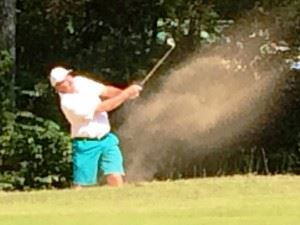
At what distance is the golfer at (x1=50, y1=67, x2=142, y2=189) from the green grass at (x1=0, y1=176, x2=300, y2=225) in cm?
89

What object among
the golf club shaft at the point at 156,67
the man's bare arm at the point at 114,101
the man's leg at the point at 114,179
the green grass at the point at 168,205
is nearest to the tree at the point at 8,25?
the golf club shaft at the point at 156,67

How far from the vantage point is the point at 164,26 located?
65.8 feet

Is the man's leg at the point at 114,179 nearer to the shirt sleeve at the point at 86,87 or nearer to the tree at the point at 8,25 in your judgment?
the shirt sleeve at the point at 86,87

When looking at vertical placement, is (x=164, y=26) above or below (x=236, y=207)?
above

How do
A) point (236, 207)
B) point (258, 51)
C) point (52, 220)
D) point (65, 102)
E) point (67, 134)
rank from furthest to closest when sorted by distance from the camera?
point (258, 51) → point (67, 134) → point (65, 102) → point (236, 207) → point (52, 220)

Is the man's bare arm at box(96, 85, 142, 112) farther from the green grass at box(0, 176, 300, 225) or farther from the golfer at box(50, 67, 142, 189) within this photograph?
the green grass at box(0, 176, 300, 225)

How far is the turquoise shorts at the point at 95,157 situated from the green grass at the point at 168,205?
859 millimetres

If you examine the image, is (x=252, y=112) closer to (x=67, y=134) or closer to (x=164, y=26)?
(x=164, y=26)

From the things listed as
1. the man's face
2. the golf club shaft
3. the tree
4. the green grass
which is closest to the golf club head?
the golf club shaft

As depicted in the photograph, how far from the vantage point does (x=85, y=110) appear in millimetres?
13180

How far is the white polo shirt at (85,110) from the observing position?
43.4ft

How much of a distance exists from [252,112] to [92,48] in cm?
261

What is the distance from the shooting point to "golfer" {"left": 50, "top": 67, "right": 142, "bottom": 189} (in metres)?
13.2

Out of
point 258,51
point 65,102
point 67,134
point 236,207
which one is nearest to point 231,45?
point 258,51
